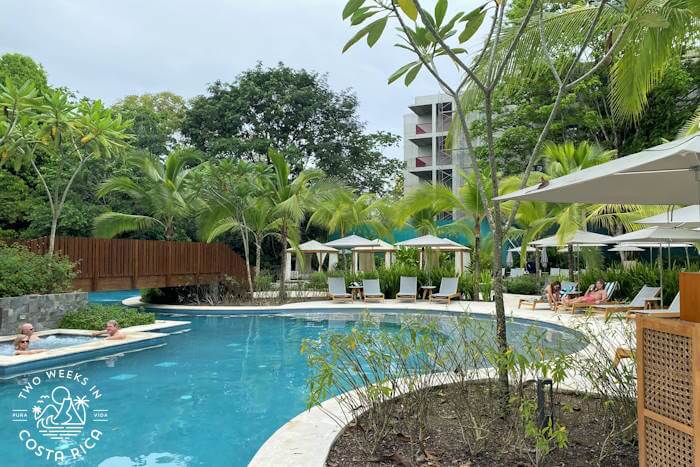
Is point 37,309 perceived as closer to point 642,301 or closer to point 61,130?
point 61,130

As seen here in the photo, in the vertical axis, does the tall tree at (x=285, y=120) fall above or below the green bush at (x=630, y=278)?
above

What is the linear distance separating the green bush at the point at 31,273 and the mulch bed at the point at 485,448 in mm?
8487

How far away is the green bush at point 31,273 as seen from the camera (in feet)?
32.3

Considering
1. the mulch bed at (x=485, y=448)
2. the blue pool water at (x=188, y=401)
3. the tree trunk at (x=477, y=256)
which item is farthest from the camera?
the tree trunk at (x=477, y=256)

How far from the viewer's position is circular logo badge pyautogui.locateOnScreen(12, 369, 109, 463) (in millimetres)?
4918

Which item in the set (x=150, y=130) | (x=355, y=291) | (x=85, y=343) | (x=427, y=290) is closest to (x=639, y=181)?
(x=85, y=343)

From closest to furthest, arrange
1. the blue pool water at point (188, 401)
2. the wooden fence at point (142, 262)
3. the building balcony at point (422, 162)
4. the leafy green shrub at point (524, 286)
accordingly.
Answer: the blue pool water at point (188, 401)
the wooden fence at point (142, 262)
the leafy green shrub at point (524, 286)
the building balcony at point (422, 162)

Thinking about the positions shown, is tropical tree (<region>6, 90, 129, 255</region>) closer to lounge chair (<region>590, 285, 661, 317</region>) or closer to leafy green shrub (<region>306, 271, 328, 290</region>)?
leafy green shrub (<region>306, 271, 328, 290</region>)

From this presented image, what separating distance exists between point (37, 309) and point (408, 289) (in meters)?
10.2

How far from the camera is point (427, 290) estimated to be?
17.2 meters

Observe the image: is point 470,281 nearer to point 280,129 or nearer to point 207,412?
point 207,412

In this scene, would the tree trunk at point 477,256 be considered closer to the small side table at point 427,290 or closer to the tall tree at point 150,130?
the small side table at point 427,290

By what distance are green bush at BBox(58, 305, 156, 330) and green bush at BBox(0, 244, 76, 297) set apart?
0.65 m

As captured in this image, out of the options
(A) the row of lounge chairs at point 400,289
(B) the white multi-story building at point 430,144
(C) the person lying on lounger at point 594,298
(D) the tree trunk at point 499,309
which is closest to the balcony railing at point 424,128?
(B) the white multi-story building at point 430,144
